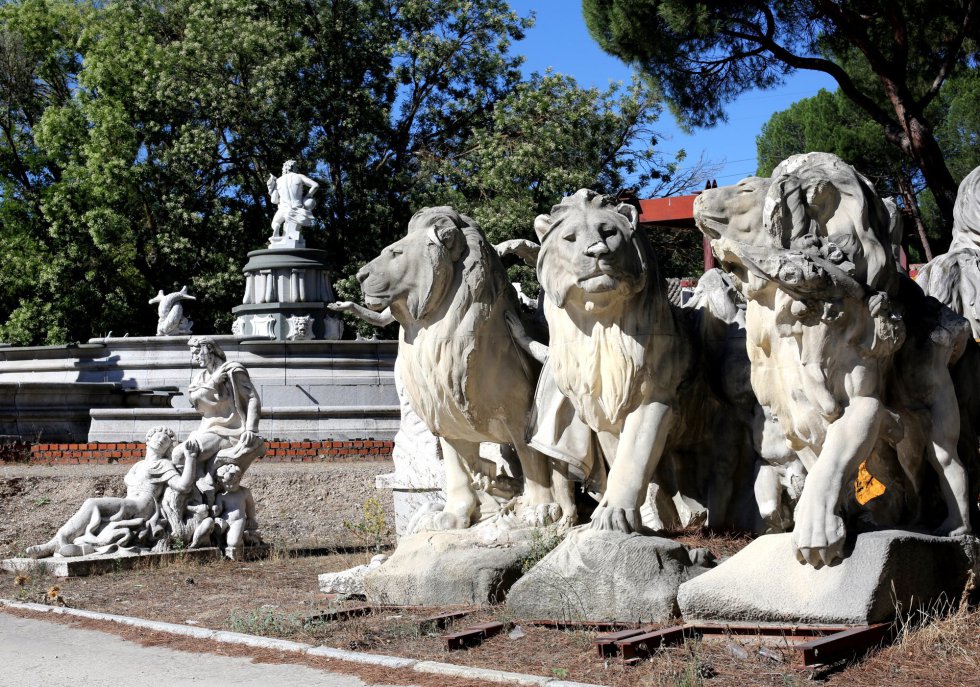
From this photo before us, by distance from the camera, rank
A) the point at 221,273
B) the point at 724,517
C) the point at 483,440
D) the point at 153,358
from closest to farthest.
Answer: the point at 724,517
the point at 483,440
the point at 153,358
the point at 221,273

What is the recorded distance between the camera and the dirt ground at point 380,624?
4680 millimetres

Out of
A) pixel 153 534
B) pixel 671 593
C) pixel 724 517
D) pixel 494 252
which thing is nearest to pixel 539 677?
pixel 671 593

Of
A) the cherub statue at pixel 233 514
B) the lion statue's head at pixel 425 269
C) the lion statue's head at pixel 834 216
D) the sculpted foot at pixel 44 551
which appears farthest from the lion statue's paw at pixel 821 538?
the sculpted foot at pixel 44 551

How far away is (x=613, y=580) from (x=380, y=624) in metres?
1.35

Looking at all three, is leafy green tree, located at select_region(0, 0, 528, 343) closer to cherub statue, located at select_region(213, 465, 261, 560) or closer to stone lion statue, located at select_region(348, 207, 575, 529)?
cherub statue, located at select_region(213, 465, 261, 560)

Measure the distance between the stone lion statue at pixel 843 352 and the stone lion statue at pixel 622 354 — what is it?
0.69 meters

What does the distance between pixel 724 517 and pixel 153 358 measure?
1730 cm

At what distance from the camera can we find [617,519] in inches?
244

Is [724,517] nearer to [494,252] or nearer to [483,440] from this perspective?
[483,440]

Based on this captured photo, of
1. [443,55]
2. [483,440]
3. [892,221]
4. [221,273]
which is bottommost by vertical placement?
[483,440]

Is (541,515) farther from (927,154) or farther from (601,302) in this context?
(927,154)

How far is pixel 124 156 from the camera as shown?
3066 centimetres

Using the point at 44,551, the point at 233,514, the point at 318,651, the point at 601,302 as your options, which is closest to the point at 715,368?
the point at 601,302

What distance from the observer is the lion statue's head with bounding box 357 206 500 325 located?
7121 mm
